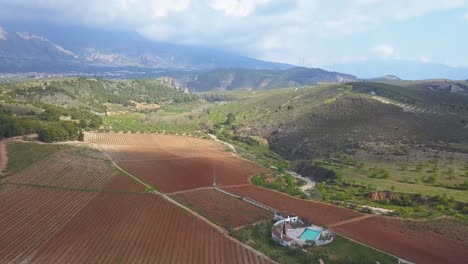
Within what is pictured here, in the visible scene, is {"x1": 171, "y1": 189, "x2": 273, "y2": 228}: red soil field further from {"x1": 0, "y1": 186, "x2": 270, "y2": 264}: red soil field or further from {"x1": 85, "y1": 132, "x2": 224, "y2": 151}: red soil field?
{"x1": 85, "y1": 132, "x2": 224, "y2": 151}: red soil field

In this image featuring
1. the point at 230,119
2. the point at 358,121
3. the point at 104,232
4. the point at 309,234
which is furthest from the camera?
the point at 230,119

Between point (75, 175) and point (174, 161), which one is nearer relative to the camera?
point (75, 175)

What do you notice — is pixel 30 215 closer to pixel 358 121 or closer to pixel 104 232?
pixel 104 232

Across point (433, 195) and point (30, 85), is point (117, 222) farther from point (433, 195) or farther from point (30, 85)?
point (30, 85)

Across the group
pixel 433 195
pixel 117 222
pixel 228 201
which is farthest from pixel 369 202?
pixel 117 222

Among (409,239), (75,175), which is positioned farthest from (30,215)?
(409,239)

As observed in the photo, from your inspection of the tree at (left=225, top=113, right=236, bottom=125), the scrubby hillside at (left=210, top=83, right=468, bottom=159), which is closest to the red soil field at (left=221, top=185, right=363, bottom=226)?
the scrubby hillside at (left=210, top=83, right=468, bottom=159)
